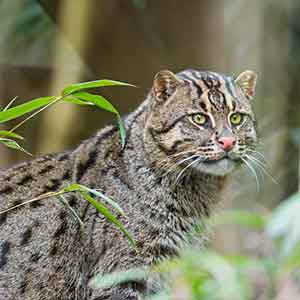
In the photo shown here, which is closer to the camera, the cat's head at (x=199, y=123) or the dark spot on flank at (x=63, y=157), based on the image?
the cat's head at (x=199, y=123)

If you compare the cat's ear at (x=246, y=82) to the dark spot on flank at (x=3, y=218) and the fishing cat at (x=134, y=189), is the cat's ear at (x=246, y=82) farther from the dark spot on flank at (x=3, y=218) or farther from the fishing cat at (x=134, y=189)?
the dark spot on flank at (x=3, y=218)

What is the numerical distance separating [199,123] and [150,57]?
182 inches

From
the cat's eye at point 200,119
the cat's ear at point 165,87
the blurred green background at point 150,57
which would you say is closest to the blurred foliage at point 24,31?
the blurred green background at point 150,57

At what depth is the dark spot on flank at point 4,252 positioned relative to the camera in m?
7.42

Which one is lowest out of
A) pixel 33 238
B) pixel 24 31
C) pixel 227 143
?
pixel 33 238

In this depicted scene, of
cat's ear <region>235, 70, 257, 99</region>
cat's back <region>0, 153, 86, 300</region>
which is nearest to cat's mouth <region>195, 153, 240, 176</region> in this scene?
cat's ear <region>235, 70, 257, 99</region>

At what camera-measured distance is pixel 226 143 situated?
7.20 meters

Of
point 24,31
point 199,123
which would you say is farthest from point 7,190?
point 24,31

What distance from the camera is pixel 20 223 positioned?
7.55 metres

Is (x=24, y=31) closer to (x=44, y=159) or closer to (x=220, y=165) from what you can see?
(x=44, y=159)

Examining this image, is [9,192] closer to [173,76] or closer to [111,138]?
[111,138]

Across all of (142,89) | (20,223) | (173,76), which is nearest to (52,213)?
(20,223)

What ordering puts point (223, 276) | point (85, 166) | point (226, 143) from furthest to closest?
point (85, 166), point (226, 143), point (223, 276)

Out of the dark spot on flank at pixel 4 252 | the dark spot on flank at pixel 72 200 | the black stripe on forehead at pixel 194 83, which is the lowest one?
the dark spot on flank at pixel 4 252
